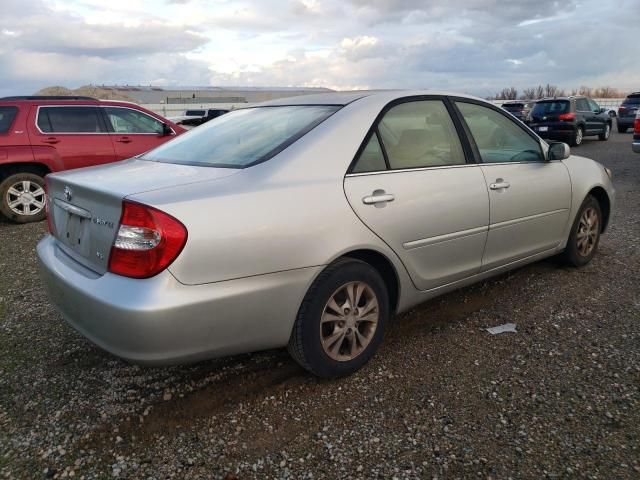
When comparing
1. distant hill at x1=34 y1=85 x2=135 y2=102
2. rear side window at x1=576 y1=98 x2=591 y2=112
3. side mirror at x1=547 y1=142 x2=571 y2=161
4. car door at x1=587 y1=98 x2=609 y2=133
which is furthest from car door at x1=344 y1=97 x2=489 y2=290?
distant hill at x1=34 y1=85 x2=135 y2=102

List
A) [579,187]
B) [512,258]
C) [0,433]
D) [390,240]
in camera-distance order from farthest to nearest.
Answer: [579,187], [512,258], [390,240], [0,433]

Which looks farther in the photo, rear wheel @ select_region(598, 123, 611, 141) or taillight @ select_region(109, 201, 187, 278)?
rear wheel @ select_region(598, 123, 611, 141)

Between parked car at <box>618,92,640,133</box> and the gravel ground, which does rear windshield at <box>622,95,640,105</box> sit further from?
the gravel ground

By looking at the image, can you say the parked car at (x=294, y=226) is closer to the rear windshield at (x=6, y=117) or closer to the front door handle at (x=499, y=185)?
the front door handle at (x=499, y=185)

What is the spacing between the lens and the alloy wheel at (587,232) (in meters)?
4.66

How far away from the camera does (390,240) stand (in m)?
3.00

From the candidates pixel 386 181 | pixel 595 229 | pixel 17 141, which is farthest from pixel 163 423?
pixel 17 141

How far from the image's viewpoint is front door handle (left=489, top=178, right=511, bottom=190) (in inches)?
143

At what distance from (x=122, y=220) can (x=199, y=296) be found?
→ 494 millimetres

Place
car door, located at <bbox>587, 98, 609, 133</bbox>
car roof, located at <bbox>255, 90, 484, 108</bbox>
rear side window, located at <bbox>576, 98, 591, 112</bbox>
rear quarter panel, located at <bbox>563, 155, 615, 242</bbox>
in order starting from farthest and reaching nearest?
car door, located at <bbox>587, 98, 609, 133</bbox> < rear side window, located at <bbox>576, 98, 591, 112</bbox> < rear quarter panel, located at <bbox>563, 155, 615, 242</bbox> < car roof, located at <bbox>255, 90, 484, 108</bbox>

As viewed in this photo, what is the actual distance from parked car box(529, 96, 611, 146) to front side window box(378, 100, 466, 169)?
14.8 metres

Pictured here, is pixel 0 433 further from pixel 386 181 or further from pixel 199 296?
pixel 386 181

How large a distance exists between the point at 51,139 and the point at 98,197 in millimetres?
5870

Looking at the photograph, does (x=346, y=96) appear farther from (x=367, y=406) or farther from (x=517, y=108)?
(x=517, y=108)
